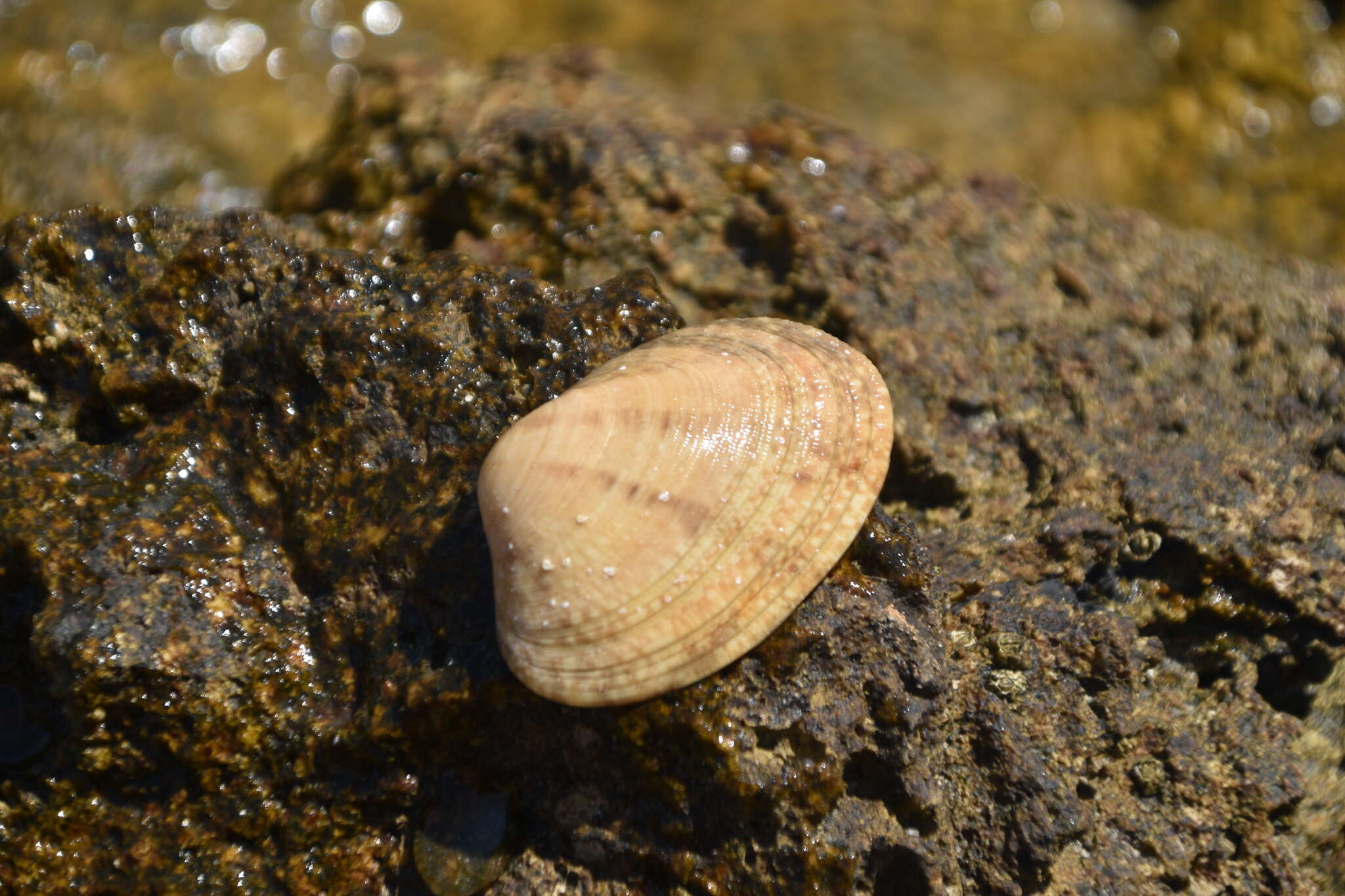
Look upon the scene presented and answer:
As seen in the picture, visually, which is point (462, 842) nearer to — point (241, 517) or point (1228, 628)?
point (241, 517)

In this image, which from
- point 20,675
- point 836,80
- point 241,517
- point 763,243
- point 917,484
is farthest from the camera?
point 836,80

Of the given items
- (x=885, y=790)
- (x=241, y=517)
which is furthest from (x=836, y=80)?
(x=885, y=790)

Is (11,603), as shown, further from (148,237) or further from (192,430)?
(148,237)

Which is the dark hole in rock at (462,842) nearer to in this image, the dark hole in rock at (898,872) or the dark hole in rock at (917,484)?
the dark hole in rock at (898,872)

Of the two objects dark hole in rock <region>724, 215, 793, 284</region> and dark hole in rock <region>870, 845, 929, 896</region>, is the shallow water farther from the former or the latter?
dark hole in rock <region>870, 845, 929, 896</region>

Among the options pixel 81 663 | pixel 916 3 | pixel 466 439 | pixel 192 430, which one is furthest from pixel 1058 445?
pixel 916 3

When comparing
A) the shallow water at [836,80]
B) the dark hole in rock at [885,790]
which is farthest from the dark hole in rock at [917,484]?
the shallow water at [836,80]
